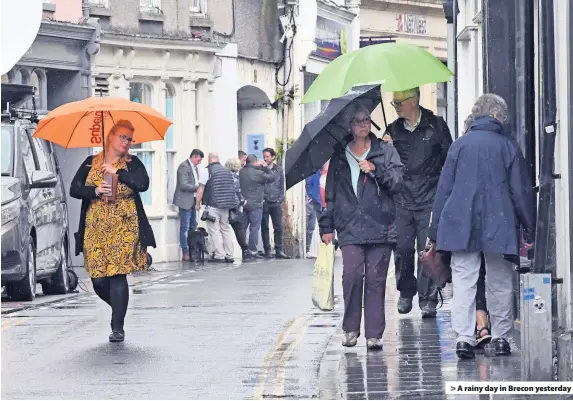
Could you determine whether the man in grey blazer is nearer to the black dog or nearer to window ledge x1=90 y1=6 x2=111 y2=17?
the black dog

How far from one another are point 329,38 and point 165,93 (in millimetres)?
8715

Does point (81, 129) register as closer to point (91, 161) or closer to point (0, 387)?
point (91, 161)

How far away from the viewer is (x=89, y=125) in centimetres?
1447

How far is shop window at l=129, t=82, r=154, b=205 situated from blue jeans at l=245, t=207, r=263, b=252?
1947 millimetres

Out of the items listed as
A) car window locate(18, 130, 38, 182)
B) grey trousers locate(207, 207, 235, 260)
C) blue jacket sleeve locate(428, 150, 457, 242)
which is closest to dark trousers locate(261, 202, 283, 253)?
grey trousers locate(207, 207, 235, 260)

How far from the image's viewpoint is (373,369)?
11156mm

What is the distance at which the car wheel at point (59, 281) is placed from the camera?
66.0ft

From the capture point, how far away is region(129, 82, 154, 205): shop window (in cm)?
3141

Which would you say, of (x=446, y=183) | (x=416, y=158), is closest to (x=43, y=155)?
(x=416, y=158)

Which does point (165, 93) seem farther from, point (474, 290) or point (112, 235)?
point (474, 290)

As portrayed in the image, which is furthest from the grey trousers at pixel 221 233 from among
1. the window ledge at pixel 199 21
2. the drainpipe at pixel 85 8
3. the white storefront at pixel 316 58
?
the white storefront at pixel 316 58

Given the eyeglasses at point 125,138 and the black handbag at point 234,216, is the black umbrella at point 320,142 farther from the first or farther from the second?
the black handbag at point 234,216

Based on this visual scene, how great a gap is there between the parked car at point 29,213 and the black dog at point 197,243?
9.39m

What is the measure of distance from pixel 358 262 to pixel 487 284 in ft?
3.52
